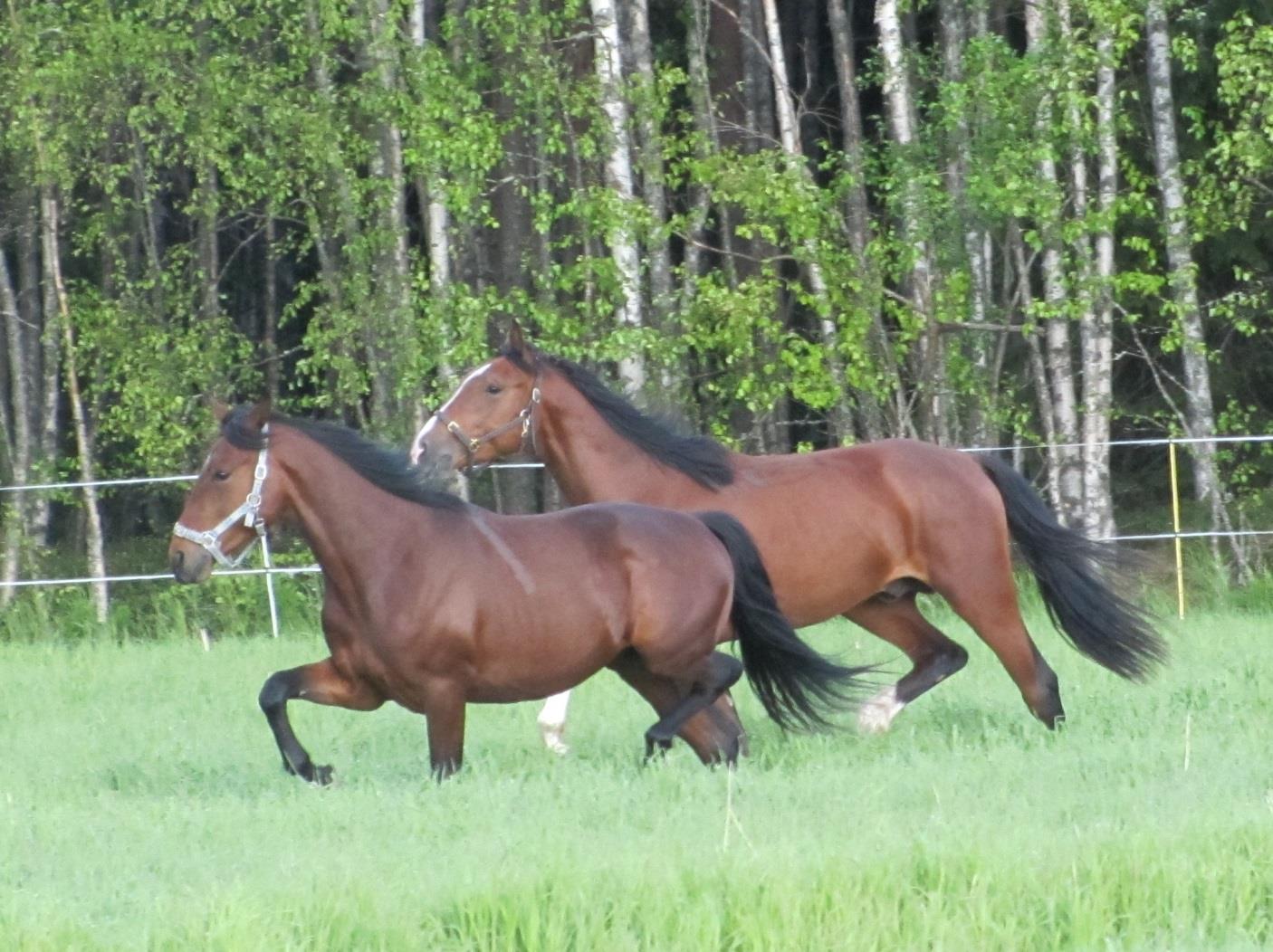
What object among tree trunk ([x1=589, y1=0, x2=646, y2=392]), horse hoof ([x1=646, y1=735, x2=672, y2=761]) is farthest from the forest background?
horse hoof ([x1=646, y1=735, x2=672, y2=761])

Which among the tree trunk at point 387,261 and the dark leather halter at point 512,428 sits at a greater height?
the tree trunk at point 387,261

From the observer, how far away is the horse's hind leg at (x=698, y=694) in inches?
301

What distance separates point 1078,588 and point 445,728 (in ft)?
11.3

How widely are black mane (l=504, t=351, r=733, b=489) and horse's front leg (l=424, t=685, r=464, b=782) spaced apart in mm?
1979

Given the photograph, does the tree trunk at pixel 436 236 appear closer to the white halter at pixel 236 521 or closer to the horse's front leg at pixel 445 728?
the white halter at pixel 236 521

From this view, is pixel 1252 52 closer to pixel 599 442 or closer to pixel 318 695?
pixel 599 442

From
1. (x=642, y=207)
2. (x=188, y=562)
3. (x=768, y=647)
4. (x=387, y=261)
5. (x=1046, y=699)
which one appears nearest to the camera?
(x=188, y=562)

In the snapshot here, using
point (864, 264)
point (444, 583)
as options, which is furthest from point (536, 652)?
point (864, 264)

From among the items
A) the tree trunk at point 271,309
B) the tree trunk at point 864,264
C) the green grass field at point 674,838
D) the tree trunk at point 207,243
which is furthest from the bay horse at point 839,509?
the tree trunk at point 271,309

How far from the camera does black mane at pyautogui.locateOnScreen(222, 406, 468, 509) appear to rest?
754cm

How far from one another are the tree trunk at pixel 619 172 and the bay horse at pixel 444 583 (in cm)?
814

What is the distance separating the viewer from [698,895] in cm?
529

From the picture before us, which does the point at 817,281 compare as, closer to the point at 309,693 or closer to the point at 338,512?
the point at 338,512

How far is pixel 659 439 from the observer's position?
9016 millimetres
